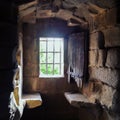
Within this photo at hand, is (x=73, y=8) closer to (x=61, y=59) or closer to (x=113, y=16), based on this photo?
(x=113, y=16)

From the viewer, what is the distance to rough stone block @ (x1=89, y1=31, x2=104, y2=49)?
3604mm

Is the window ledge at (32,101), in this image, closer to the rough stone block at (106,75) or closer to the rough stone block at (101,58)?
the rough stone block at (106,75)

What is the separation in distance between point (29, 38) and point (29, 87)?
107cm

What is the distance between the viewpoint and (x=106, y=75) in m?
3.32

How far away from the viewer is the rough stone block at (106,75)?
9.66 feet

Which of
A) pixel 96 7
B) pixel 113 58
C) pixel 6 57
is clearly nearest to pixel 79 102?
pixel 113 58

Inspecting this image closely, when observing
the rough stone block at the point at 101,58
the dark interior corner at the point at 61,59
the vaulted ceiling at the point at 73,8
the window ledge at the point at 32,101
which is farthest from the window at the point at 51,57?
the rough stone block at the point at 101,58

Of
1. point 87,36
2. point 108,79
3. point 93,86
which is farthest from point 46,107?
point 108,79

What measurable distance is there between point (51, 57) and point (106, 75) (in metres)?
2.13

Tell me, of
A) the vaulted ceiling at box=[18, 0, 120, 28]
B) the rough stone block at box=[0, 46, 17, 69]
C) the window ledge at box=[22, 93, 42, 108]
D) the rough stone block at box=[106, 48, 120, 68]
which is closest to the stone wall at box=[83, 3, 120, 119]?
the rough stone block at box=[106, 48, 120, 68]

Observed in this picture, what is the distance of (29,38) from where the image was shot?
16.2 ft

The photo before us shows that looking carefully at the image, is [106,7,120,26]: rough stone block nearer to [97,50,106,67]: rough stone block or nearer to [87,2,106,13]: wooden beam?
[87,2,106,13]: wooden beam

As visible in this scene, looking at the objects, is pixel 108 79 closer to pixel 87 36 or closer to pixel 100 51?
pixel 100 51

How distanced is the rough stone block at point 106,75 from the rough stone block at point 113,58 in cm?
8
